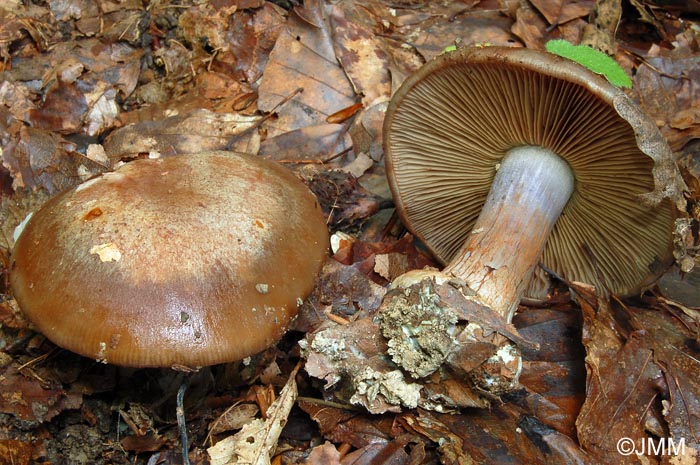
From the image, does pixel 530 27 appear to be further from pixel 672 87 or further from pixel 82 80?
pixel 82 80

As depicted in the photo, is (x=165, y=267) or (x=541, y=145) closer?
(x=165, y=267)

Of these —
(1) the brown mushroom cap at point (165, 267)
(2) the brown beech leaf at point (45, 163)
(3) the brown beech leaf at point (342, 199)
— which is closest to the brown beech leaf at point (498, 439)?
(1) the brown mushroom cap at point (165, 267)

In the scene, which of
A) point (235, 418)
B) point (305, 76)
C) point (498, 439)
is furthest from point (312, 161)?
point (498, 439)

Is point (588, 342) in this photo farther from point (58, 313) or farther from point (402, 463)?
point (58, 313)

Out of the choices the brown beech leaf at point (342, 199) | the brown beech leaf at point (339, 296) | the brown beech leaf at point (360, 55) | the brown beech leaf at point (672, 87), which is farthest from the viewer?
the brown beech leaf at point (360, 55)
